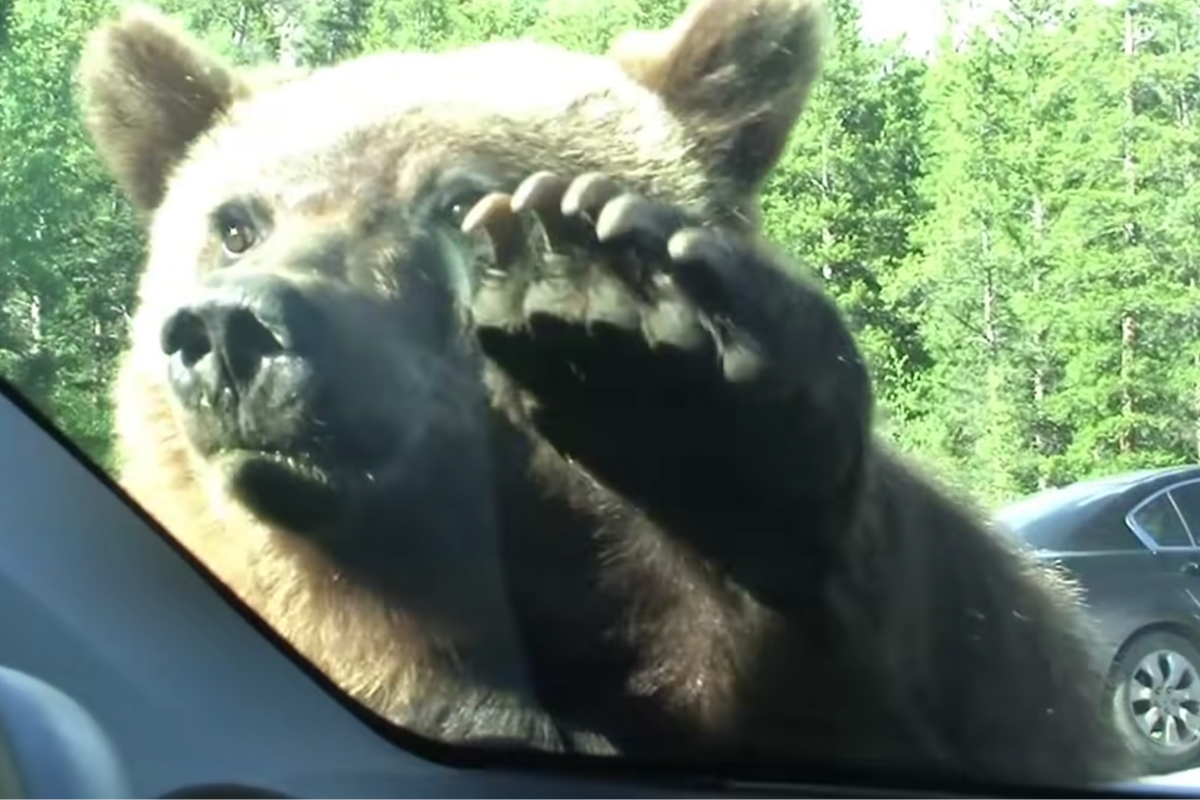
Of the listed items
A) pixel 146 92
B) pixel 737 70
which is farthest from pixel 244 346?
pixel 737 70

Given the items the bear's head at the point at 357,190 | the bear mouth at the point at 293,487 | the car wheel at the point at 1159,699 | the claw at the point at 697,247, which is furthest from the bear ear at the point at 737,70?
the car wheel at the point at 1159,699

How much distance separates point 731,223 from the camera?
345 cm

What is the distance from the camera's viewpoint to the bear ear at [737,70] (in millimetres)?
3398

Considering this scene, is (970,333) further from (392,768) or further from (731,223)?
(392,768)

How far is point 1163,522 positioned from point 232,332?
1.48m

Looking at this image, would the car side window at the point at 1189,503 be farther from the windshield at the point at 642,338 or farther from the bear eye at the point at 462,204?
the bear eye at the point at 462,204

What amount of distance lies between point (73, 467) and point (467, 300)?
0.69 meters

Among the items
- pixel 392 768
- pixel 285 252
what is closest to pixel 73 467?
pixel 285 252

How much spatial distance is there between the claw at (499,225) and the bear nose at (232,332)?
30cm

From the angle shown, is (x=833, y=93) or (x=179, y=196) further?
(x=179, y=196)

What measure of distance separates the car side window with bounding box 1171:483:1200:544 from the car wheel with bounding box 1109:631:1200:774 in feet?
0.57

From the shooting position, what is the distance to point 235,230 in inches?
142

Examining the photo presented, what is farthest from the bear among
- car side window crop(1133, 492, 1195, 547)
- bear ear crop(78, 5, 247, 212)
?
car side window crop(1133, 492, 1195, 547)

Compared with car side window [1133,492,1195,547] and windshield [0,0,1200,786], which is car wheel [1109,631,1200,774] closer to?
windshield [0,0,1200,786]
